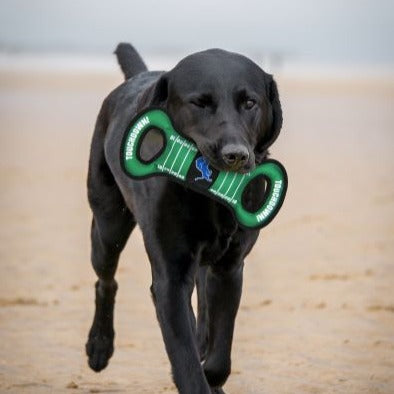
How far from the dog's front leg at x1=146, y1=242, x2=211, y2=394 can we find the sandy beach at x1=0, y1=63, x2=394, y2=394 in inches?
41.7

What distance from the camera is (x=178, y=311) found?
4945 millimetres

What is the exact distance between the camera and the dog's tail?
648 cm

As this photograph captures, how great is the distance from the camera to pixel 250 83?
4910 millimetres

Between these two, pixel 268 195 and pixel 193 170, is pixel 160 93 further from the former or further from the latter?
pixel 268 195

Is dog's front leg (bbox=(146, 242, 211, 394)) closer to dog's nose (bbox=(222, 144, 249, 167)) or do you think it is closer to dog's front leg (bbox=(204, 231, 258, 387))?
dog's front leg (bbox=(204, 231, 258, 387))

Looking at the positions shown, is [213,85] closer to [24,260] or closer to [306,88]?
[24,260]

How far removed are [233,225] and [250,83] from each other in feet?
1.80

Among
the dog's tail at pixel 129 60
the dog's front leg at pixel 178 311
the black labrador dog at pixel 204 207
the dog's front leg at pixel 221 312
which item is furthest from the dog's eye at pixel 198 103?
the dog's tail at pixel 129 60

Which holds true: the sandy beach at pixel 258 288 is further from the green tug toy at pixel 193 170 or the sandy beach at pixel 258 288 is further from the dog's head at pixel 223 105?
the dog's head at pixel 223 105

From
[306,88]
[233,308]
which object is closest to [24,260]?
[233,308]

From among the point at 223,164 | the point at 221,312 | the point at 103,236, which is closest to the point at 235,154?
the point at 223,164

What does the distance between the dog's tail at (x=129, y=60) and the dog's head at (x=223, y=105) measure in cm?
142

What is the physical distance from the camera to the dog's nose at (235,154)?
4.60 metres

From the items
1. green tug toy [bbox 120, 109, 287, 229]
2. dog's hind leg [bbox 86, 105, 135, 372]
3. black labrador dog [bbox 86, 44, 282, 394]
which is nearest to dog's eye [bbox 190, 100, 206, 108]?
black labrador dog [bbox 86, 44, 282, 394]
